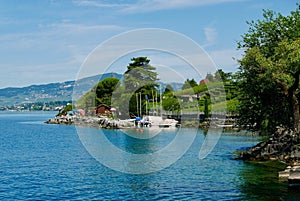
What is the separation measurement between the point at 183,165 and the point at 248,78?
9326mm

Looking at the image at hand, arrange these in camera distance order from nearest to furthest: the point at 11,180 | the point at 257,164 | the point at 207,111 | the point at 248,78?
the point at 11,180 → the point at 257,164 → the point at 248,78 → the point at 207,111

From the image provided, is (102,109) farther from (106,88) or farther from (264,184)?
(264,184)

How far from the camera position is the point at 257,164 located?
35906 mm

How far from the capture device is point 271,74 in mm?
34812

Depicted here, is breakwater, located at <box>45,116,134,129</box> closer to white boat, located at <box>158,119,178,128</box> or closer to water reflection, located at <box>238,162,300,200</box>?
white boat, located at <box>158,119,178,128</box>

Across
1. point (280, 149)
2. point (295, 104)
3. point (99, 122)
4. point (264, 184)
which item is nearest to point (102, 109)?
point (99, 122)

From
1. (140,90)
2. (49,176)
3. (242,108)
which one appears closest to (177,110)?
(140,90)

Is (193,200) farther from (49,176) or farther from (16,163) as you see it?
(16,163)

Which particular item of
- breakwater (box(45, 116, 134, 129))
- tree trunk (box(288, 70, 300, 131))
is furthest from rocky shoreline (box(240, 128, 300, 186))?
breakwater (box(45, 116, 134, 129))

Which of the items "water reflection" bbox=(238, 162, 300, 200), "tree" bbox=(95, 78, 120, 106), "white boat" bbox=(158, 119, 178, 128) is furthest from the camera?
"tree" bbox=(95, 78, 120, 106)

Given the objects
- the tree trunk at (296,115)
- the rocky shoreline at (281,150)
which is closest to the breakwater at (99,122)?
the rocky shoreline at (281,150)

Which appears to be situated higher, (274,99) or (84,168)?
(274,99)

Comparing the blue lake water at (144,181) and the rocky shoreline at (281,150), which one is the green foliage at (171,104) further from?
the rocky shoreline at (281,150)

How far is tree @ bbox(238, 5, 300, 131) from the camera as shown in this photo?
3441 centimetres
